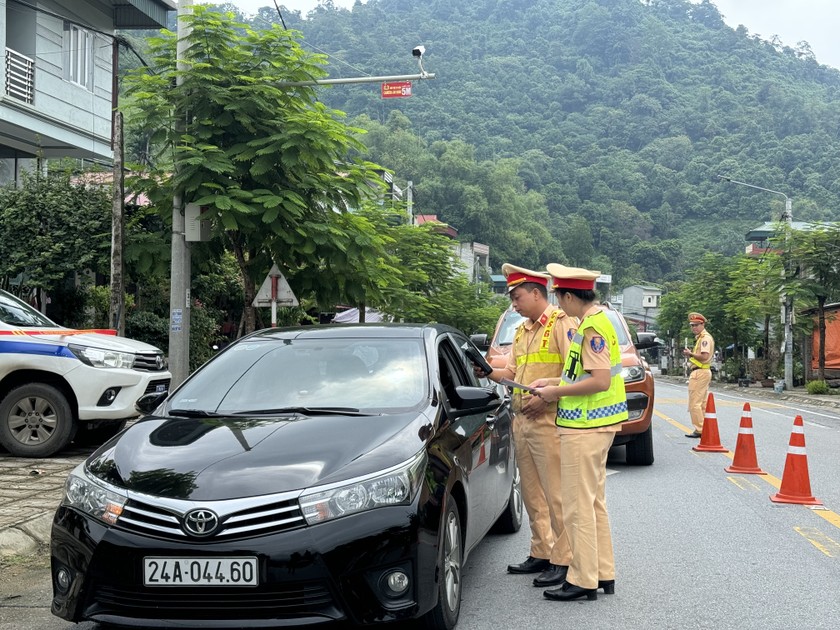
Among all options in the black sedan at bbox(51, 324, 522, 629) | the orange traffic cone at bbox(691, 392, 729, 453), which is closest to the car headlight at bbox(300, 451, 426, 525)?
the black sedan at bbox(51, 324, 522, 629)

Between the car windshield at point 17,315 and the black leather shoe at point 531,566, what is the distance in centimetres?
672

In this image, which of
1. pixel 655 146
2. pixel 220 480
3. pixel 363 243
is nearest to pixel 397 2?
pixel 655 146

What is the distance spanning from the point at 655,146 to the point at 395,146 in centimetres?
4670

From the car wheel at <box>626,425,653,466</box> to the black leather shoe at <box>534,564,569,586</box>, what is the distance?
5.62 metres

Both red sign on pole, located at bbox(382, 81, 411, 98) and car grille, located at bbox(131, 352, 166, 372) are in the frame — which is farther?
red sign on pole, located at bbox(382, 81, 411, 98)

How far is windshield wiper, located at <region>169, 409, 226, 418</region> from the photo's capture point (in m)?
5.49

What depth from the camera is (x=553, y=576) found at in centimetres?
603

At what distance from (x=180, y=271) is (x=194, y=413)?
8.99 meters

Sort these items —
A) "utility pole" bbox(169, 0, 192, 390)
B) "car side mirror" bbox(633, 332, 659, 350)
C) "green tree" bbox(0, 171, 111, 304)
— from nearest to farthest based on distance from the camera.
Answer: "car side mirror" bbox(633, 332, 659, 350), "utility pole" bbox(169, 0, 192, 390), "green tree" bbox(0, 171, 111, 304)

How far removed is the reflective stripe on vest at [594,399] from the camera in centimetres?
567

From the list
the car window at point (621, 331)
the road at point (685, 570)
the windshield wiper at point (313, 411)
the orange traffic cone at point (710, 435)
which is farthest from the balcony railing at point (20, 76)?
the windshield wiper at point (313, 411)

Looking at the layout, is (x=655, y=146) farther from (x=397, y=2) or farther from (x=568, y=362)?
(x=568, y=362)

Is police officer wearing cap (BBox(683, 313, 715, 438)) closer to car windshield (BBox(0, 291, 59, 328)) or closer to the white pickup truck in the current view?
the white pickup truck

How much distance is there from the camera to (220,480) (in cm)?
445
